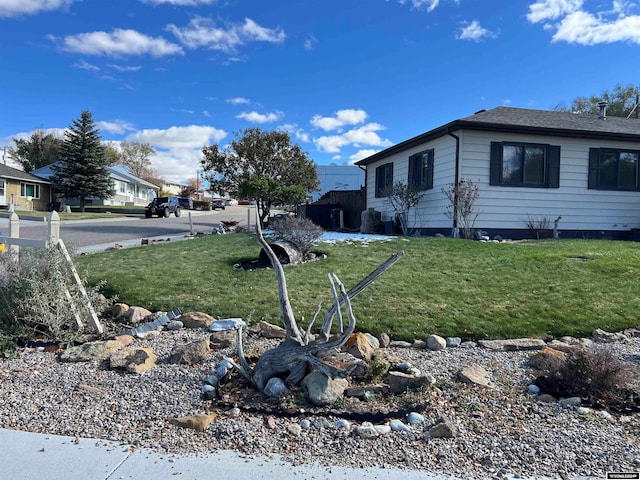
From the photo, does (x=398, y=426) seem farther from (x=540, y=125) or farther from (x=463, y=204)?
(x=540, y=125)

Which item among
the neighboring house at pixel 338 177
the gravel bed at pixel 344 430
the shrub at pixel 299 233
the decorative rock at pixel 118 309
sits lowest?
the gravel bed at pixel 344 430

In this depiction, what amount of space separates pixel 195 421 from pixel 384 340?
231 cm

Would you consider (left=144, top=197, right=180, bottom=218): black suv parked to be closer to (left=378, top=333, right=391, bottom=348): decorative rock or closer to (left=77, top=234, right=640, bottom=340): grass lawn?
(left=77, top=234, right=640, bottom=340): grass lawn

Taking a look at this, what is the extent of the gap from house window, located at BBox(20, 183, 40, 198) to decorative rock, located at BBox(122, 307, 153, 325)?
126ft

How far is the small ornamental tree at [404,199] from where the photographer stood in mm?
13594

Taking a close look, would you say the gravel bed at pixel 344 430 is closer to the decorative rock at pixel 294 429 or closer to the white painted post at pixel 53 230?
the decorative rock at pixel 294 429

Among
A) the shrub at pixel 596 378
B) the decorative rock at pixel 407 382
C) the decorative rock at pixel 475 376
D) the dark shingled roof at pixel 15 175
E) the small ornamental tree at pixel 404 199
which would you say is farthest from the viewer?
the dark shingled roof at pixel 15 175

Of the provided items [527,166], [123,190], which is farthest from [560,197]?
[123,190]

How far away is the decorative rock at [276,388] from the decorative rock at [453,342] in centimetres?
212

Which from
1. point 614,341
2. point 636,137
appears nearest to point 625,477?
point 614,341

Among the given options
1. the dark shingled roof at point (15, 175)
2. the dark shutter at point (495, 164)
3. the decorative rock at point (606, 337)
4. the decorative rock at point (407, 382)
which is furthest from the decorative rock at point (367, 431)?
the dark shingled roof at point (15, 175)

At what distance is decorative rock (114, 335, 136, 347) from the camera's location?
4.58 m

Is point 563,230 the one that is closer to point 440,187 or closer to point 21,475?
point 440,187

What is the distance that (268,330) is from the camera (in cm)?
481
